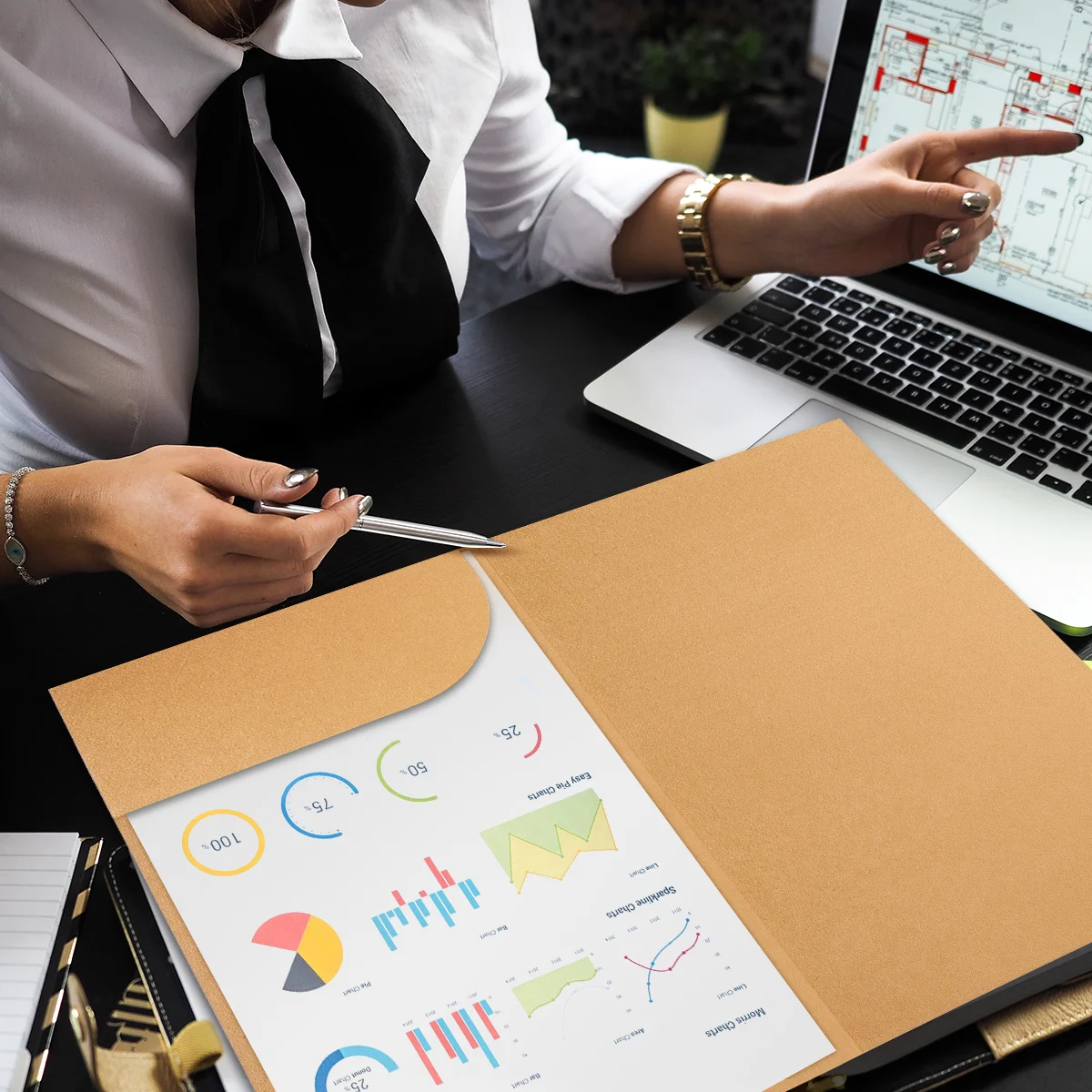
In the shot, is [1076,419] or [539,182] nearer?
[1076,419]

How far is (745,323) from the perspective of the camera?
0.93 meters

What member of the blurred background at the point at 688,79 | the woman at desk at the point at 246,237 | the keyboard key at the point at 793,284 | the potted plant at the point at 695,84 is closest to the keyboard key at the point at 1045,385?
the woman at desk at the point at 246,237

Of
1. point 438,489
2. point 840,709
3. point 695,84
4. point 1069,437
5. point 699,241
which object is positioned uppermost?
point 695,84

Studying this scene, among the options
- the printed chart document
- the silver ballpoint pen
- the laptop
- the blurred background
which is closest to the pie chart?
the printed chart document

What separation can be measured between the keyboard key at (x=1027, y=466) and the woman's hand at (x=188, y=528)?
45 centimetres

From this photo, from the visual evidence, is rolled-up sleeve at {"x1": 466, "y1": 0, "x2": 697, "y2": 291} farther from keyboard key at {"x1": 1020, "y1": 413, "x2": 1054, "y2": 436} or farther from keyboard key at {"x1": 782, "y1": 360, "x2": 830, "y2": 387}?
keyboard key at {"x1": 1020, "y1": 413, "x2": 1054, "y2": 436}

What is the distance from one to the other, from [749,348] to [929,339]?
5.5 inches

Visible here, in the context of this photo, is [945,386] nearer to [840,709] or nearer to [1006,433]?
[1006,433]

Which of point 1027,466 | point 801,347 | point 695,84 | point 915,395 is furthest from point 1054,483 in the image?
point 695,84

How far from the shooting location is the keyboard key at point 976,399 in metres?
0.83

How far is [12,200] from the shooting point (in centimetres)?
74

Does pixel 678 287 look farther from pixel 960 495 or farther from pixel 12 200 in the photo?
pixel 12 200

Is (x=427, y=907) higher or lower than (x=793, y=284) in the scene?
lower

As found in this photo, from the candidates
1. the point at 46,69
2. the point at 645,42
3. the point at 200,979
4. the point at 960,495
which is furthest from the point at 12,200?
the point at 645,42
